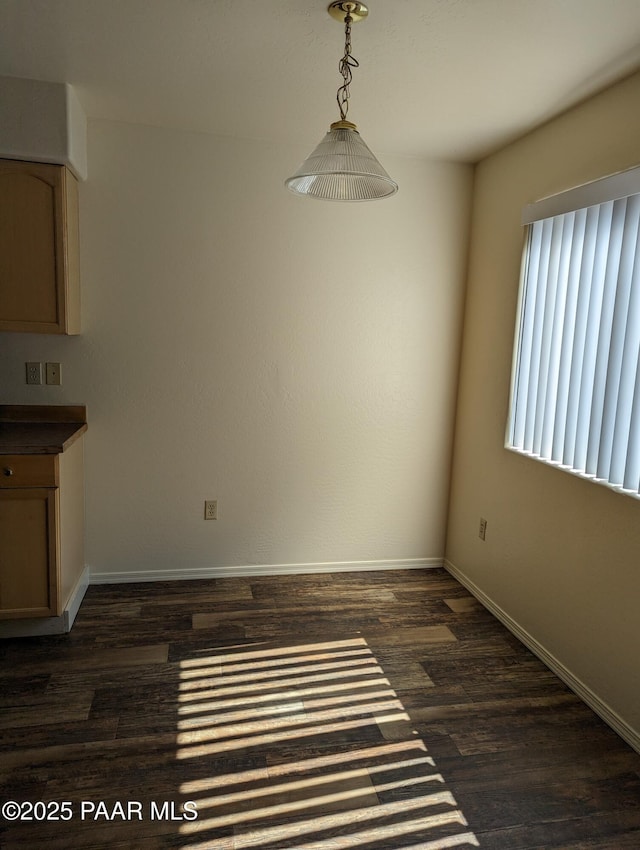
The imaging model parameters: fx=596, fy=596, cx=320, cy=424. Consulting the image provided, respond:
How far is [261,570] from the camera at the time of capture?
3.63 m

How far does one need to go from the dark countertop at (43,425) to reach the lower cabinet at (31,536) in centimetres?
8

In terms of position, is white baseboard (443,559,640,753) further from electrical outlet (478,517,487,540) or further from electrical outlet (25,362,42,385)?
electrical outlet (25,362,42,385)

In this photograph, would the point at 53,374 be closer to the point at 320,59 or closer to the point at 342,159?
the point at 320,59

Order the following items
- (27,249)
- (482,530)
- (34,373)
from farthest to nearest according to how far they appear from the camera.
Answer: (482,530), (34,373), (27,249)

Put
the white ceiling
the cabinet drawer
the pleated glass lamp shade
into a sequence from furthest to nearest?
the cabinet drawer, the white ceiling, the pleated glass lamp shade

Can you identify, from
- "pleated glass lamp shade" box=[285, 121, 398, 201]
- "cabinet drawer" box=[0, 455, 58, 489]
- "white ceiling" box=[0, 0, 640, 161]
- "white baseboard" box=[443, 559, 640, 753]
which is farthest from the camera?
"cabinet drawer" box=[0, 455, 58, 489]

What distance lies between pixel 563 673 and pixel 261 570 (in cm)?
176

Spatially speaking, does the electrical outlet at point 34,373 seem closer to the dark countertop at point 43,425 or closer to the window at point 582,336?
the dark countertop at point 43,425

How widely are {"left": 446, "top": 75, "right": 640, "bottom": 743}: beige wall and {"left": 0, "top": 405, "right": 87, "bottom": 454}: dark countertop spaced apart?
221cm

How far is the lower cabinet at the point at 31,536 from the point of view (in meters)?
2.64

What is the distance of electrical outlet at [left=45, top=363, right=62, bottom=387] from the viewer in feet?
10.4

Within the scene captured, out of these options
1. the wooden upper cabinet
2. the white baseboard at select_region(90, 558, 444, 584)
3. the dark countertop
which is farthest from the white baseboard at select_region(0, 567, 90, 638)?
the wooden upper cabinet

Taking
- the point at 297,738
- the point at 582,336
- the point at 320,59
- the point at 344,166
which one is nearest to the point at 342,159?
the point at 344,166

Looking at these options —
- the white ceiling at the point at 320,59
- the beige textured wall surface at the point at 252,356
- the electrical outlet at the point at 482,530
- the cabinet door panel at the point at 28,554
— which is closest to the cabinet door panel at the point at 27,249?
the beige textured wall surface at the point at 252,356
